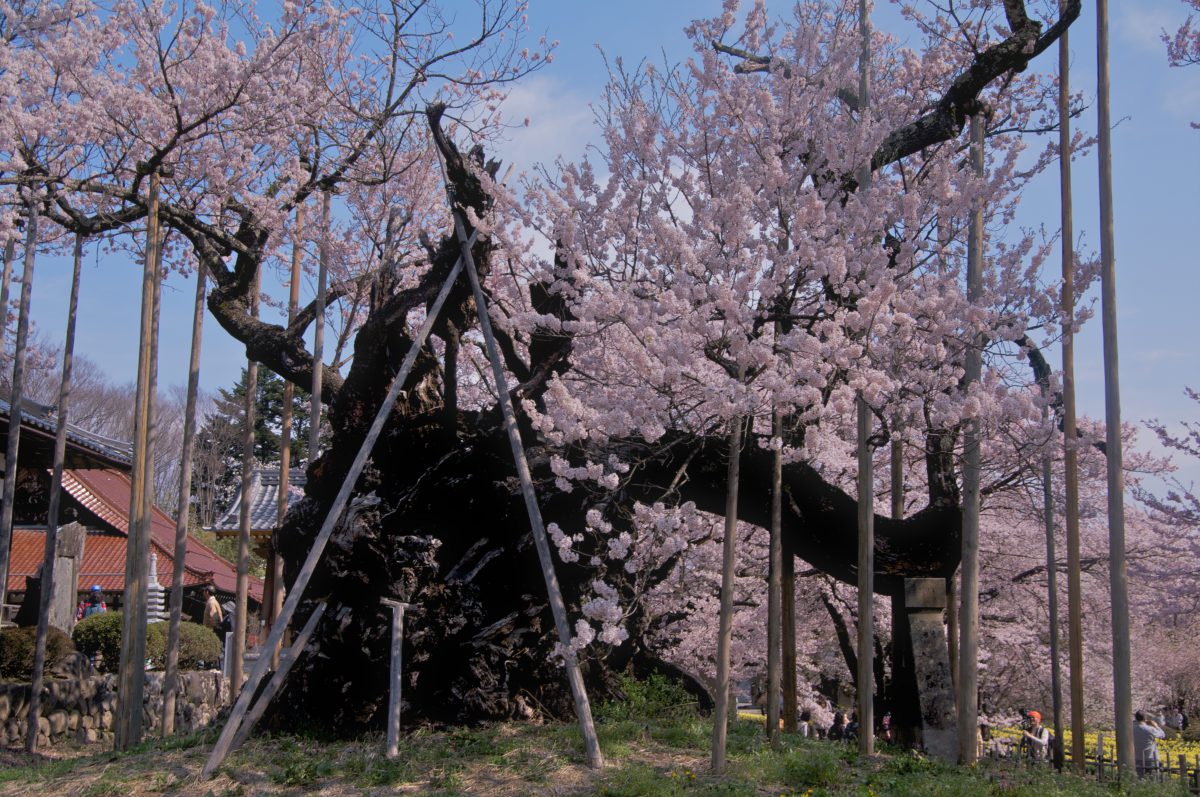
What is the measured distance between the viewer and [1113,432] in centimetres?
702

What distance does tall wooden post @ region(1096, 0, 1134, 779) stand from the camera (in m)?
6.68

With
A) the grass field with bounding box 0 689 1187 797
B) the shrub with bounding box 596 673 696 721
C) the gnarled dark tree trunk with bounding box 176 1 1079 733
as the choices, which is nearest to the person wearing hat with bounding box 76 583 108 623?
the gnarled dark tree trunk with bounding box 176 1 1079 733

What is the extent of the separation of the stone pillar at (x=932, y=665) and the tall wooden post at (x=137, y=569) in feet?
23.6

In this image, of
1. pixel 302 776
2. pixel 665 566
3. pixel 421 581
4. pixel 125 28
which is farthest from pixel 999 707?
pixel 125 28

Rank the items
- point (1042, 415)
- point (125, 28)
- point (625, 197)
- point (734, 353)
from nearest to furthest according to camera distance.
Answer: point (734, 353), point (1042, 415), point (625, 197), point (125, 28)

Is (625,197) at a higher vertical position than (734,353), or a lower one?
higher

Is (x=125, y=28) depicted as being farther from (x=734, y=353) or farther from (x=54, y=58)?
(x=734, y=353)

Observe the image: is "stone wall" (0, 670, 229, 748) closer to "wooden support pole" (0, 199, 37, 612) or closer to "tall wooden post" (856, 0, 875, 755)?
"wooden support pole" (0, 199, 37, 612)

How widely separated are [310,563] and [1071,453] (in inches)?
248

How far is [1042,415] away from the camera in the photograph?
827 cm

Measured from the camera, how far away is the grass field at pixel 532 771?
21.5 ft

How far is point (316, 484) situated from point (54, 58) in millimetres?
6399

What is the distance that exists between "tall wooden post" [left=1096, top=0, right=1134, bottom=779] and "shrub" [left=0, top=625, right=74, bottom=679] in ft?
42.4

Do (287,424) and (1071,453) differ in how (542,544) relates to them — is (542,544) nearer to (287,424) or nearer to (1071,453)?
(1071,453)
